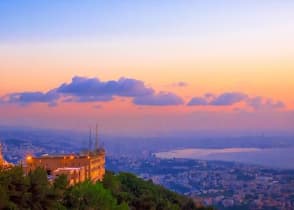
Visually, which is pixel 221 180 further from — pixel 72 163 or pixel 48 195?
pixel 48 195

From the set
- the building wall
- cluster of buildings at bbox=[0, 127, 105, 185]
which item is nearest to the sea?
cluster of buildings at bbox=[0, 127, 105, 185]

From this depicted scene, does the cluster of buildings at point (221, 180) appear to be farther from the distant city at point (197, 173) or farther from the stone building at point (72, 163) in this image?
the stone building at point (72, 163)

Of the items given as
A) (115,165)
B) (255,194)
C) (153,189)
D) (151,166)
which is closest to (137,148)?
(151,166)

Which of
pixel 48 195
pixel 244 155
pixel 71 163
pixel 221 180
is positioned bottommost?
pixel 221 180

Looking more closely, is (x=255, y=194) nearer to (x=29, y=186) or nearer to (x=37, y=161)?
(x=37, y=161)

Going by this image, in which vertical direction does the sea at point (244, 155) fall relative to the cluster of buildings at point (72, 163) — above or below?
below

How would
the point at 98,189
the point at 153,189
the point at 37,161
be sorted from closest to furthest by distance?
the point at 98,189 → the point at 37,161 → the point at 153,189

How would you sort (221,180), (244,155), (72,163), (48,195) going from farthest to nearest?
1. (244,155)
2. (221,180)
3. (72,163)
4. (48,195)

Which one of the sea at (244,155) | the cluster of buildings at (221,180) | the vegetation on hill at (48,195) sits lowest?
the cluster of buildings at (221,180)

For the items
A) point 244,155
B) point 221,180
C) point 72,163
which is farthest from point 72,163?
point 244,155

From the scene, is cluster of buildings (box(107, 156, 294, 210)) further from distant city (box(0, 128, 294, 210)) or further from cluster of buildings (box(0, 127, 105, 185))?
cluster of buildings (box(0, 127, 105, 185))

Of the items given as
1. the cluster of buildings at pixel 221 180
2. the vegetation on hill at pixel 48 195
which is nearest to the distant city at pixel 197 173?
the cluster of buildings at pixel 221 180
